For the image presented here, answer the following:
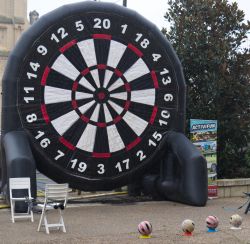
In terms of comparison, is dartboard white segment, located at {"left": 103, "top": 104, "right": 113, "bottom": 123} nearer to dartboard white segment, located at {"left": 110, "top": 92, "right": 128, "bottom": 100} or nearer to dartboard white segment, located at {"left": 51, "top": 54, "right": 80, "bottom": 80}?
dartboard white segment, located at {"left": 110, "top": 92, "right": 128, "bottom": 100}

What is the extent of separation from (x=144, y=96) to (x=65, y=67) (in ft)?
7.19

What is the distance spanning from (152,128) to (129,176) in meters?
1.36

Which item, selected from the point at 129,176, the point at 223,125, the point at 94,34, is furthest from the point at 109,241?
the point at 223,125

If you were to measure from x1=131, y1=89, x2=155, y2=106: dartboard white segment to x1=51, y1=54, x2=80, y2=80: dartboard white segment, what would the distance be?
1.60 meters

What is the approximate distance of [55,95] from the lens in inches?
522

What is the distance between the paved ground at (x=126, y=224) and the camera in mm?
9094

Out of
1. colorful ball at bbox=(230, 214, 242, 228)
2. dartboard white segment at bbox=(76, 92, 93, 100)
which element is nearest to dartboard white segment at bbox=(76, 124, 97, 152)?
dartboard white segment at bbox=(76, 92, 93, 100)

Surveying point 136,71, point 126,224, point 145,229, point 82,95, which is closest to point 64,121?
point 82,95

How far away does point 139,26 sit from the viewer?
14.1 meters

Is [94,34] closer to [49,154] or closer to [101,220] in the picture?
[49,154]

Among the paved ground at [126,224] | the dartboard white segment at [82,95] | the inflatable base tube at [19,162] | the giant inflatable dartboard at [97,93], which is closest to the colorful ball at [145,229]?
the paved ground at [126,224]

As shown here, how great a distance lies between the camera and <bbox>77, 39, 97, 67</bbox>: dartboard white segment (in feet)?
44.3

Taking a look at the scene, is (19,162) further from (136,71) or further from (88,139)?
(136,71)

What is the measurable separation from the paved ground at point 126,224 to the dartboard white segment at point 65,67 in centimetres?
322
